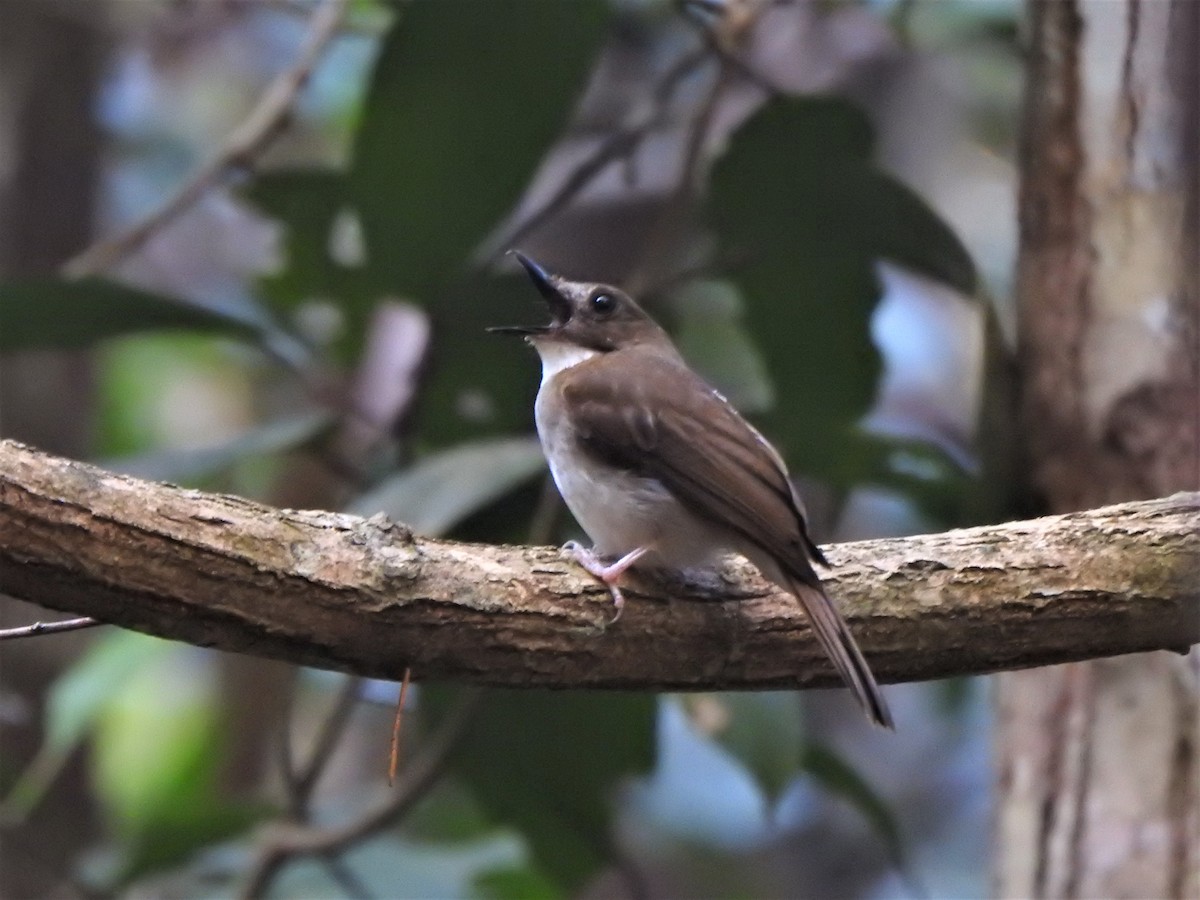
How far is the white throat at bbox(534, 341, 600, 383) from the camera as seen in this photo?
3.81 m

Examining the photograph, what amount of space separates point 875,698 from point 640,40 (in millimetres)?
4396

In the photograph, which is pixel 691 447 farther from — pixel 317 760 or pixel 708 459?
pixel 317 760

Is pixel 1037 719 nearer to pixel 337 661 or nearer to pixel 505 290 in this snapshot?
pixel 505 290

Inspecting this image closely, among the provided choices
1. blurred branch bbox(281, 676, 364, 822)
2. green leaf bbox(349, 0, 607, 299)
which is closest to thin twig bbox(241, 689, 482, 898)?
blurred branch bbox(281, 676, 364, 822)

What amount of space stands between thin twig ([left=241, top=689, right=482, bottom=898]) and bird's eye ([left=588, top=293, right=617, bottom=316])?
102 cm

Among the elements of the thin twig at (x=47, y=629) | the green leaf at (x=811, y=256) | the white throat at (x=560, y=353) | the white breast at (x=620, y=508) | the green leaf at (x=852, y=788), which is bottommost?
the thin twig at (x=47, y=629)

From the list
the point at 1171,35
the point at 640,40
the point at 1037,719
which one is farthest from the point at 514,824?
the point at 640,40

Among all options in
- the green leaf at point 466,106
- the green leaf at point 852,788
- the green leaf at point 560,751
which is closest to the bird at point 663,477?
the green leaf at point 466,106

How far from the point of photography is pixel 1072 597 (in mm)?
2705

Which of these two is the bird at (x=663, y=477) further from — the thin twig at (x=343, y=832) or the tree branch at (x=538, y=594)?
the thin twig at (x=343, y=832)

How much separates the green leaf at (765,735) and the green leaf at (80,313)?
1.67 meters

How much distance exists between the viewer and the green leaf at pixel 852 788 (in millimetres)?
4047

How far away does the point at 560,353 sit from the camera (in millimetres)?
3840

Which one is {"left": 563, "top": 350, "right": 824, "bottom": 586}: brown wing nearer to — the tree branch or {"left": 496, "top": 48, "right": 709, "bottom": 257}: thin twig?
the tree branch
